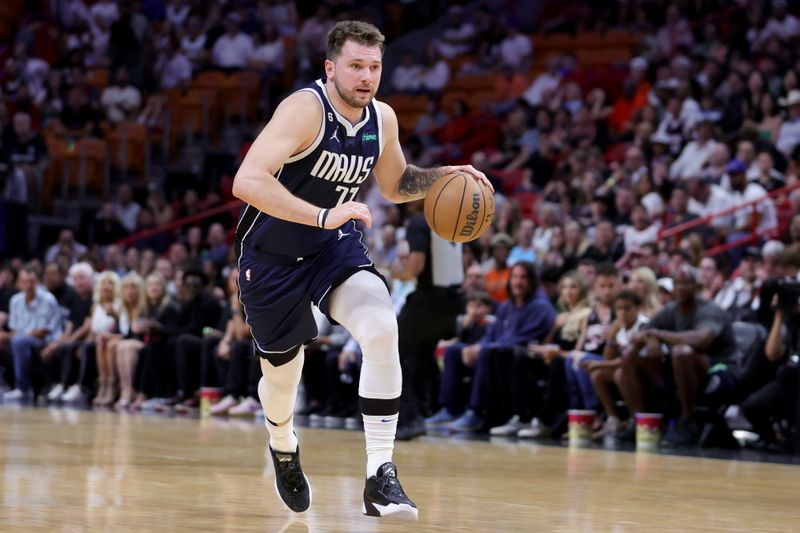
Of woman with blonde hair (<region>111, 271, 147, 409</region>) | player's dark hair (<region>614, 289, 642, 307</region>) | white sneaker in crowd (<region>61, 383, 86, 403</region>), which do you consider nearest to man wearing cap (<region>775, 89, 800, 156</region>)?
player's dark hair (<region>614, 289, 642, 307</region>)

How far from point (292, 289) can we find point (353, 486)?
137 cm

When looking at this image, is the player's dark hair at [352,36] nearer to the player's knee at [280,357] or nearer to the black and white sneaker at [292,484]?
the player's knee at [280,357]

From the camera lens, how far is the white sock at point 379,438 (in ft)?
15.0

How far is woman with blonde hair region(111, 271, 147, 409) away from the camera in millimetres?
12945

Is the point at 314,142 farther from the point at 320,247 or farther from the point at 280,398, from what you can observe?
the point at 280,398

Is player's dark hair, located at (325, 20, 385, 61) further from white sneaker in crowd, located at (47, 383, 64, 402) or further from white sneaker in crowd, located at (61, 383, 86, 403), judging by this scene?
white sneaker in crowd, located at (47, 383, 64, 402)

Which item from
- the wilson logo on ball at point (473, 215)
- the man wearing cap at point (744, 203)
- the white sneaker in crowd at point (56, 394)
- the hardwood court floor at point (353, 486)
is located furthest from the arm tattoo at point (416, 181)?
the white sneaker in crowd at point (56, 394)


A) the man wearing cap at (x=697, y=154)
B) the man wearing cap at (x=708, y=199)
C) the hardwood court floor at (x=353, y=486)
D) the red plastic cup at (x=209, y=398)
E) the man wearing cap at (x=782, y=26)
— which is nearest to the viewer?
the hardwood court floor at (x=353, y=486)

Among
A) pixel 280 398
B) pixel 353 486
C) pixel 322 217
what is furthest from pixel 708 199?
pixel 322 217

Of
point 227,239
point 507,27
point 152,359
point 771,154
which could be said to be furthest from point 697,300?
point 507,27

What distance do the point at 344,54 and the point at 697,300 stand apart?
5.02 m

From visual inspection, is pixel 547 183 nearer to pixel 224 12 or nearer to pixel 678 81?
pixel 678 81

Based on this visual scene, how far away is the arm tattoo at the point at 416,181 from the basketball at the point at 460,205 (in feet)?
0.11

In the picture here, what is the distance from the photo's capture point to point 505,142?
639 inches
